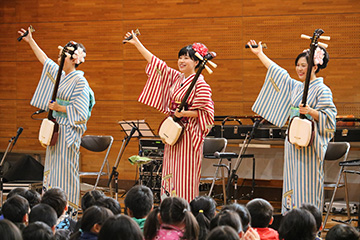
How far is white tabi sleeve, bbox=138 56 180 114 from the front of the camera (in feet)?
16.1

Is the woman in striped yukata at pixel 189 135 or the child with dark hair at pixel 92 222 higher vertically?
the woman in striped yukata at pixel 189 135

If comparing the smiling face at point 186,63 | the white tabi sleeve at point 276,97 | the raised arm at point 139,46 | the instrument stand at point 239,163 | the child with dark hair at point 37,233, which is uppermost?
the raised arm at point 139,46

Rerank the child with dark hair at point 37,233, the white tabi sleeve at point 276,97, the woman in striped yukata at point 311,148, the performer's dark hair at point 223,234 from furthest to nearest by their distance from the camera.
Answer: the white tabi sleeve at point 276,97
the woman in striped yukata at point 311,148
the child with dark hair at point 37,233
the performer's dark hair at point 223,234

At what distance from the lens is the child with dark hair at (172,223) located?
283 centimetres

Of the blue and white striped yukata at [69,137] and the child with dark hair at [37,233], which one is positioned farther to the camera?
the blue and white striped yukata at [69,137]

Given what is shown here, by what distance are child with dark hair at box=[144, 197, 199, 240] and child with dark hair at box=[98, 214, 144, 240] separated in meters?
0.51

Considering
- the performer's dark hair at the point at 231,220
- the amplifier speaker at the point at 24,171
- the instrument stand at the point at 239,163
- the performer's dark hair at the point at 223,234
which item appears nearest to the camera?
the performer's dark hair at the point at 223,234

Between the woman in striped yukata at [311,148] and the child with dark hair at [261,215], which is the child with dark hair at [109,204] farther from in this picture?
the woman in striped yukata at [311,148]

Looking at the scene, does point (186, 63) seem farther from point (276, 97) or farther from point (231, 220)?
point (231, 220)

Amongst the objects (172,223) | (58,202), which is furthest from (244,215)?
(58,202)

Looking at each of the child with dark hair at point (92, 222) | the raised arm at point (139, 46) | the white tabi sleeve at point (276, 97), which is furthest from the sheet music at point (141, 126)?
the child with dark hair at point (92, 222)

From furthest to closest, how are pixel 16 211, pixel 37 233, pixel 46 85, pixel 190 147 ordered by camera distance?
pixel 46 85 < pixel 190 147 < pixel 16 211 < pixel 37 233

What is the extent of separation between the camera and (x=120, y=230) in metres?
2.31

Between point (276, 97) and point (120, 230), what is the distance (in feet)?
8.77
